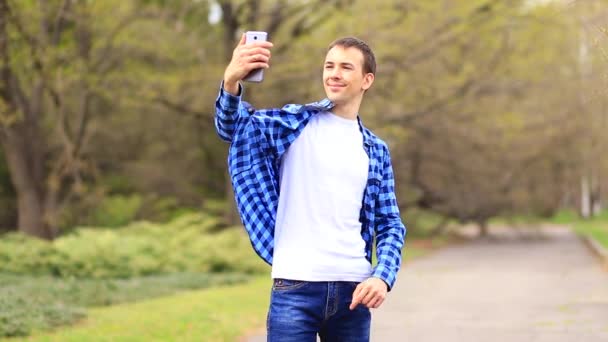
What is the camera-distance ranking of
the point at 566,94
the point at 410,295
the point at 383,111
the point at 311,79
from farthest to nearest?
the point at 566,94
the point at 383,111
the point at 311,79
the point at 410,295

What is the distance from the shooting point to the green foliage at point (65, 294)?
977 cm

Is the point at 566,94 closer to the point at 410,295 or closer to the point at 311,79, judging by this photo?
the point at 311,79

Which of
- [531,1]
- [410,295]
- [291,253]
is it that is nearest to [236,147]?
[291,253]

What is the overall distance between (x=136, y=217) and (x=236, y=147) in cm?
2483

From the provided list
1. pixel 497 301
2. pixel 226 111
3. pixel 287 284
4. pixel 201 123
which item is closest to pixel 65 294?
pixel 497 301

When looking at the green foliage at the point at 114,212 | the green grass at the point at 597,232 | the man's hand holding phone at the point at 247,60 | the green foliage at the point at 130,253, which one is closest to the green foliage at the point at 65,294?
the green foliage at the point at 130,253

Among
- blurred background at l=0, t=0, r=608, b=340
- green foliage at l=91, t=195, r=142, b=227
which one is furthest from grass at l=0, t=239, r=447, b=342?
green foliage at l=91, t=195, r=142, b=227

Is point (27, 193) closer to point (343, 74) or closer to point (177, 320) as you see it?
point (177, 320)

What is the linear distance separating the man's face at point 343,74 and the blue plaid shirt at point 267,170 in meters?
0.06

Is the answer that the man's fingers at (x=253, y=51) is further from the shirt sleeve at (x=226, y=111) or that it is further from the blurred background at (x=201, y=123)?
the blurred background at (x=201, y=123)

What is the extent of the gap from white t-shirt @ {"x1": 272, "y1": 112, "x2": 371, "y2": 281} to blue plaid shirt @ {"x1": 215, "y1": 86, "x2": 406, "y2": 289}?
0.04 metres

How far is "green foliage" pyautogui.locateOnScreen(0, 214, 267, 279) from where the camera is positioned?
48.5 ft

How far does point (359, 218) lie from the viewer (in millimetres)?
3844

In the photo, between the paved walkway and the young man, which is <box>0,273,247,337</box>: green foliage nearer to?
the paved walkway
